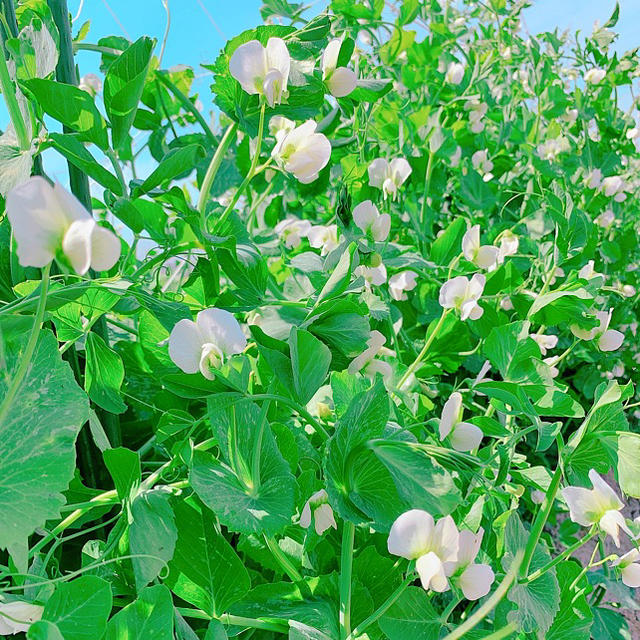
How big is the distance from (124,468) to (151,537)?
0.20 ft

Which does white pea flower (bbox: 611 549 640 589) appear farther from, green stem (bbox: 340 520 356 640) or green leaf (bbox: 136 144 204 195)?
green leaf (bbox: 136 144 204 195)

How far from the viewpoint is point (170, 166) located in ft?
1.49

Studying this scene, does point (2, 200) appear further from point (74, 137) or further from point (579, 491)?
point (579, 491)

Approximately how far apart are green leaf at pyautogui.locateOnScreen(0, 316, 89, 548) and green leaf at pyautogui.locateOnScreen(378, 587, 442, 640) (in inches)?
9.2

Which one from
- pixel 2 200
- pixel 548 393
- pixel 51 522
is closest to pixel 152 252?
pixel 2 200

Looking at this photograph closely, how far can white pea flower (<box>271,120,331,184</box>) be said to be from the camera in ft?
1.50

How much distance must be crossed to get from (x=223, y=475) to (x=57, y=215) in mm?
211

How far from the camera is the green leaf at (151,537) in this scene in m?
0.38

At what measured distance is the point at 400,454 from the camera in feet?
1.28

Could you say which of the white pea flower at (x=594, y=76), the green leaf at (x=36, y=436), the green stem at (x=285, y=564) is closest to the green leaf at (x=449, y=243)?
the green stem at (x=285, y=564)

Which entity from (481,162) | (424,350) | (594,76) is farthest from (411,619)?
(594,76)

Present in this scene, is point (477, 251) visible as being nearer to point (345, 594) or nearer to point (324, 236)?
point (324, 236)

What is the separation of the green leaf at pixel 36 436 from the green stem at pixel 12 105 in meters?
0.15

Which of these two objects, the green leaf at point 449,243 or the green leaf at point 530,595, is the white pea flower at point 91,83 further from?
the green leaf at point 530,595
